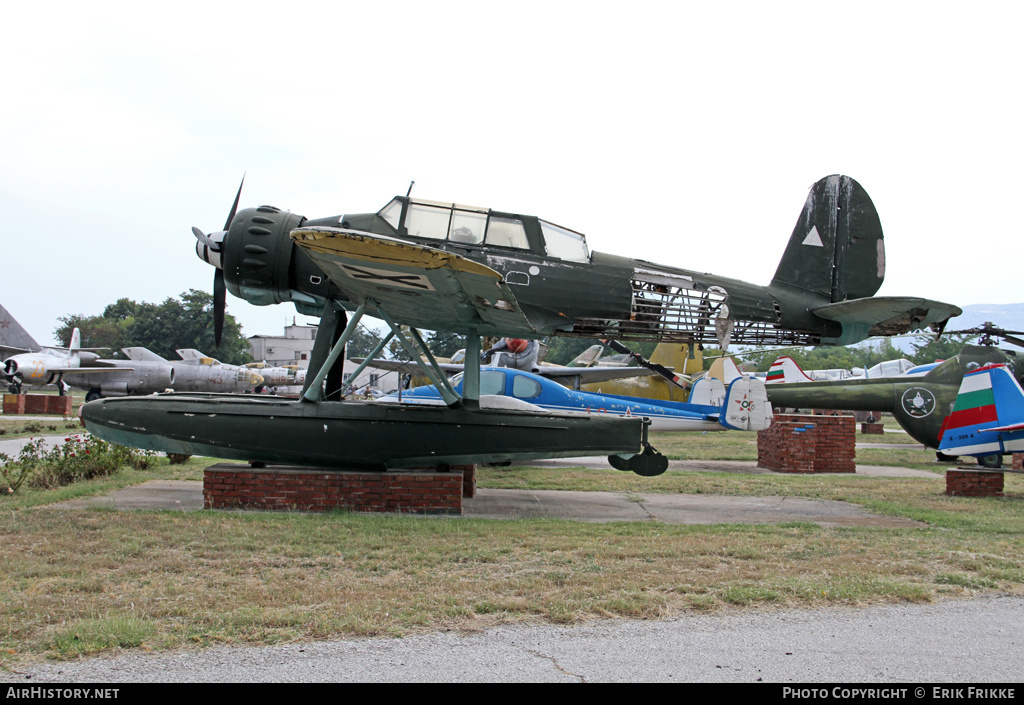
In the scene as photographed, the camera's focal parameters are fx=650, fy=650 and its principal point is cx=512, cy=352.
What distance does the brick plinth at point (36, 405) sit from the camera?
2759 centimetres

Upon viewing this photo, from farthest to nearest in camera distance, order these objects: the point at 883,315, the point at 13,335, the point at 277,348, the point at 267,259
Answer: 1. the point at 277,348
2. the point at 13,335
3. the point at 883,315
4. the point at 267,259

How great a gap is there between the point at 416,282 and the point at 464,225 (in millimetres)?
1834

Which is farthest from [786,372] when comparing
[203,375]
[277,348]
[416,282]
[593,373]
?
[277,348]

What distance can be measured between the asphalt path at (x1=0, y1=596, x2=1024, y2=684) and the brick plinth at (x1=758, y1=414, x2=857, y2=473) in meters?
9.90

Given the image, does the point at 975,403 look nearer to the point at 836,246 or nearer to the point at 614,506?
the point at 836,246

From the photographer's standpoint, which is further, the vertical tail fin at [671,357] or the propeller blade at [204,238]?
the vertical tail fin at [671,357]

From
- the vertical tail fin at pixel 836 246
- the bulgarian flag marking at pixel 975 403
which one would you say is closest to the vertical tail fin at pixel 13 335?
the vertical tail fin at pixel 836 246

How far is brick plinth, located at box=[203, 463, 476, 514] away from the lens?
7348 millimetres

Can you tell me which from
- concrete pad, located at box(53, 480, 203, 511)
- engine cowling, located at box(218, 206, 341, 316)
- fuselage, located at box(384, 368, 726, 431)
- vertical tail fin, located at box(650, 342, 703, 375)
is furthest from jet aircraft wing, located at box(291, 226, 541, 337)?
vertical tail fin, located at box(650, 342, 703, 375)

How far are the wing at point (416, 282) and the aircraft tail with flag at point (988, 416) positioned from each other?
26.4 feet

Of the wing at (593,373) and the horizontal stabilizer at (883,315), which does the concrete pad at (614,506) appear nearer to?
the horizontal stabilizer at (883,315)

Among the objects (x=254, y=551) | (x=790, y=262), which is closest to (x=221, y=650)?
(x=254, y=551)

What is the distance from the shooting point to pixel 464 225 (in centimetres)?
829
